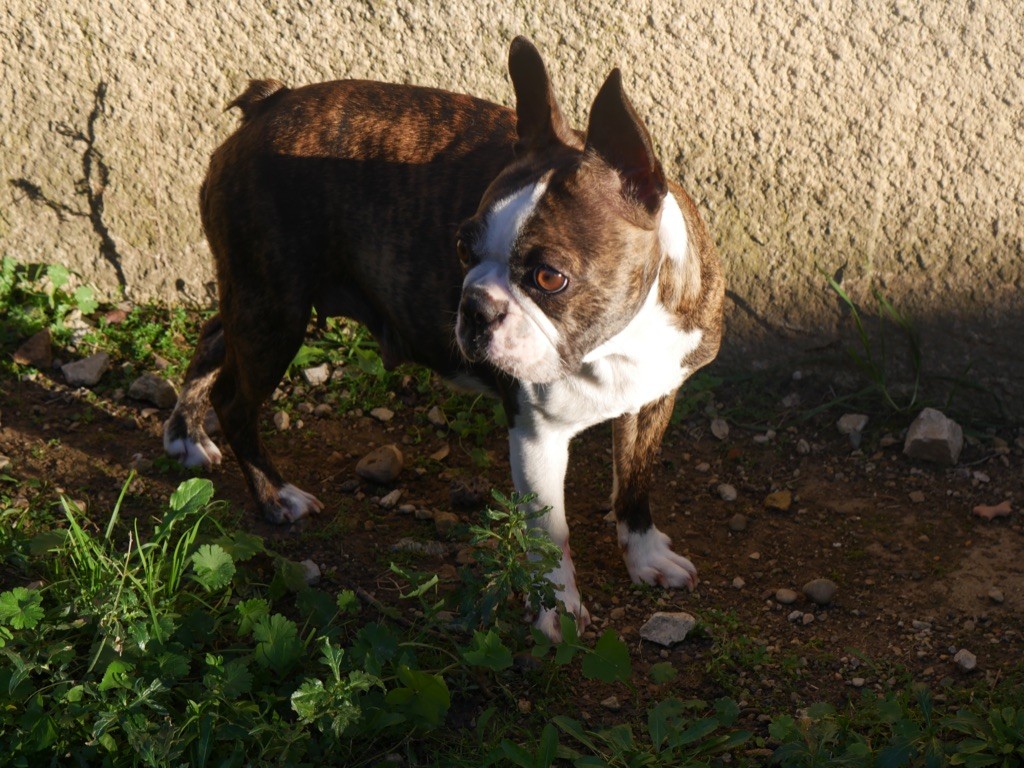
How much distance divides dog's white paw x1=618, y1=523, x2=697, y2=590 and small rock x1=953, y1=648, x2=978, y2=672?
810 mm

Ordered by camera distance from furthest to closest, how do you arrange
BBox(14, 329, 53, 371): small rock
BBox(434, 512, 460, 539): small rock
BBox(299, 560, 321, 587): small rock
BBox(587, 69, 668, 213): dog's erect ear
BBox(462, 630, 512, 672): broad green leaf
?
BBox(14, 329, 53, 371): small rock → BBox(434, 512, 460, 539): small rock → BBox(299, 560, 321, 587): small rock → BBox(462, 630, 512, 672): broad green leaf → BBox(587, 69, 668, 213): dog's erect ear

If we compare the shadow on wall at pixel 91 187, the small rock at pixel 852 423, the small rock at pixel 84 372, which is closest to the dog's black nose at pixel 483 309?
the small rock at pixel 852 423

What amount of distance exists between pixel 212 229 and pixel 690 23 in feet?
5.83

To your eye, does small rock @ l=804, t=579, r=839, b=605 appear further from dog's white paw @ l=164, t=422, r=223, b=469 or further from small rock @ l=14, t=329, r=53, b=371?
small rock @ l=14, t=329, r=53, b=371

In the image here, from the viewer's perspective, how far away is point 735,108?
4.02 metres

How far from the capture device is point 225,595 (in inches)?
124

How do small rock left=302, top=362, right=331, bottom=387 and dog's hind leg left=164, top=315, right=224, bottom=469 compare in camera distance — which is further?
small rock left=302, top=362, right=331, bottom=387

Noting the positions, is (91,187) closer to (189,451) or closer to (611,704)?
(189,451)

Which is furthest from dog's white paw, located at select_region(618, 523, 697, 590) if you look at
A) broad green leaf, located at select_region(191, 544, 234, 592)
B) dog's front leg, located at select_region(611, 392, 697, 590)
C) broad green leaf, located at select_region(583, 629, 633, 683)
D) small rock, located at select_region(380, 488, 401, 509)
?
broad green leaf, located at select_region(191, 544, 234, 592)

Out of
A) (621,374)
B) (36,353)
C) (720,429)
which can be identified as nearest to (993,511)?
(720,429)

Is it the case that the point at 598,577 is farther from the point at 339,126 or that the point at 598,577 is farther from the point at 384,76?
the point at 384,76

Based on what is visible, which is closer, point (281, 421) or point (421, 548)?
point (421, 548)

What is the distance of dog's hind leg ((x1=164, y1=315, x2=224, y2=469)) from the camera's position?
406cm

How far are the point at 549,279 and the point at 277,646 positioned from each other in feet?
3.78
